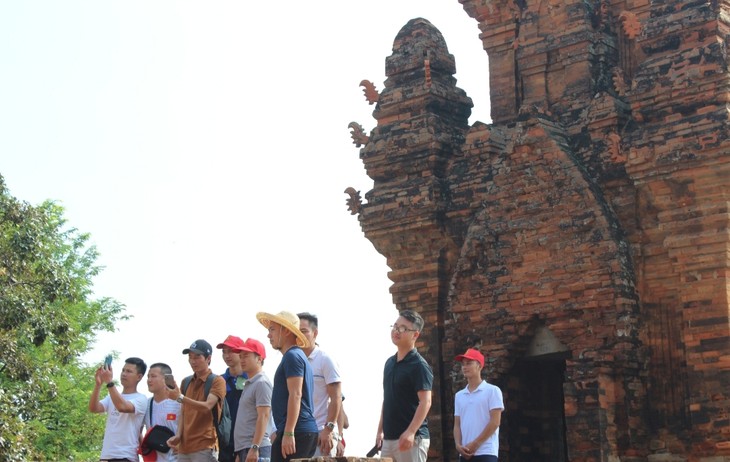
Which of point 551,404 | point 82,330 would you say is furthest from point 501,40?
point 82,330

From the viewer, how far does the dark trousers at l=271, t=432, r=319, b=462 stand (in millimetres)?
9719

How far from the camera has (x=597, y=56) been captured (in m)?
17.2

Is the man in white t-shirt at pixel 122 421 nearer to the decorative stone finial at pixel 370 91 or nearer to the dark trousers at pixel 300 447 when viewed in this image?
the dark trousers at pixel 300 447

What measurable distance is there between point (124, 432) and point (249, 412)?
1.64 m

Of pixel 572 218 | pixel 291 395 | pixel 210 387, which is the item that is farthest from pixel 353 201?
pixel 291 395

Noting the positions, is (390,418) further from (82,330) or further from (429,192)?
(82,330)

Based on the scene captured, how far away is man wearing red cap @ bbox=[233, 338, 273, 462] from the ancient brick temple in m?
5.59

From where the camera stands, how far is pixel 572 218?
15.9m

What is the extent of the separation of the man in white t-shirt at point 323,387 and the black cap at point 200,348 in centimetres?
85

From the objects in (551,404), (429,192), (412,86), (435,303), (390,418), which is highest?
(412,86)

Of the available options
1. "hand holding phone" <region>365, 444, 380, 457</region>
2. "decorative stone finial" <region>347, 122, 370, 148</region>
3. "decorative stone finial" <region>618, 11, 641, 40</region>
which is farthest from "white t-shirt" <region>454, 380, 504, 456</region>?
"decorative stone finial" <region>347, 122, 370, 148</region>

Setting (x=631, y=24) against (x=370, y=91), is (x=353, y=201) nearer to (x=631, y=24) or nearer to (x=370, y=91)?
(x=370, y=91)

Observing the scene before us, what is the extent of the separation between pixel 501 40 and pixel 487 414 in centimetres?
771

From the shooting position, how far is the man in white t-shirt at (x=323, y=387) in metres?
10.3
